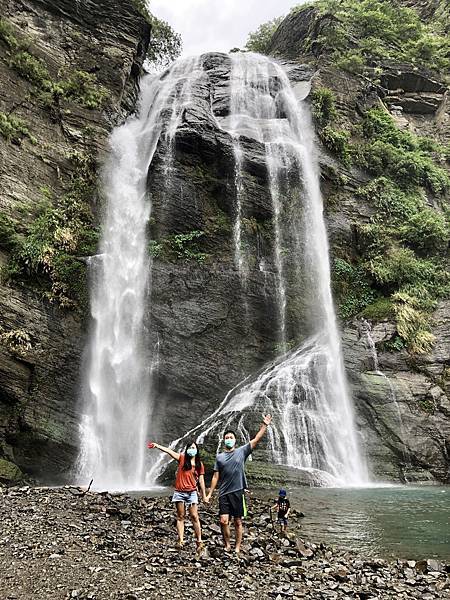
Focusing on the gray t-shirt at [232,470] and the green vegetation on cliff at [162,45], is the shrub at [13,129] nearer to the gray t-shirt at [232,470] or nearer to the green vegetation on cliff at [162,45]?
the gray t-shirt at [232,470]

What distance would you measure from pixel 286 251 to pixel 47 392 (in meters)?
11.1

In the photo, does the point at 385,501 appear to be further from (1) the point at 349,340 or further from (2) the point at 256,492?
(1) the point at 349,340

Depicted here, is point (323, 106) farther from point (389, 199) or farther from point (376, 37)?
point (376, 37)

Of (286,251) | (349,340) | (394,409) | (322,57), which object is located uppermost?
(322,57)

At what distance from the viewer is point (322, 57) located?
30.0 metres

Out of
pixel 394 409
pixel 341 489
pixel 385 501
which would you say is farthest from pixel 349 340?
pixel 385 501

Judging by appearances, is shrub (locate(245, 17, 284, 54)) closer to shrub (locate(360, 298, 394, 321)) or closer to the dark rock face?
the dark rock face

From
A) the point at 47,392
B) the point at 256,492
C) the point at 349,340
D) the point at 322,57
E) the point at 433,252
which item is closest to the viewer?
the point at 256,492

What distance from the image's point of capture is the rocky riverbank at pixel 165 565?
5.02m

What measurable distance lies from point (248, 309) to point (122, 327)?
4.79 metres

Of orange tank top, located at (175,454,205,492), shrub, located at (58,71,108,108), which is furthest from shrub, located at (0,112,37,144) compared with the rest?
orange tank top, located at (175,454,205,492)

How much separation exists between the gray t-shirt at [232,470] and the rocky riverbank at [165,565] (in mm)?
867

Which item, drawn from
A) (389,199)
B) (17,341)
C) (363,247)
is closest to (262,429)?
(17,341)

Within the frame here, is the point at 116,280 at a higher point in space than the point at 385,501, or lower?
higher
